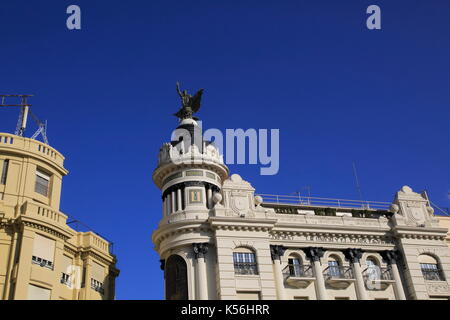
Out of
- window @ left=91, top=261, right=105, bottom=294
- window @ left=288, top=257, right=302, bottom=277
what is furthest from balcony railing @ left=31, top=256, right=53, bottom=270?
window @ left=288, top=257, right=302, bottom=277

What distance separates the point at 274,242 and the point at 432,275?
43.2ft

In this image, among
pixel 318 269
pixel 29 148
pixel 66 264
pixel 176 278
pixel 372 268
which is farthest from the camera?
pixel 372 268

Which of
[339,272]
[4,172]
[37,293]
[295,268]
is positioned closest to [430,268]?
[339,272]

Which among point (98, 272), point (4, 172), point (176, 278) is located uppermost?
point (4, 172)

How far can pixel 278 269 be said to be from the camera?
3972cm

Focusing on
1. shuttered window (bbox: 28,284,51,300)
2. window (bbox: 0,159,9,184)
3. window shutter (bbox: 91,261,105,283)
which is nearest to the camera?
shuttered window (bbox: 28,284,51,300)

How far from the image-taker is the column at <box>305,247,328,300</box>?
130 ft

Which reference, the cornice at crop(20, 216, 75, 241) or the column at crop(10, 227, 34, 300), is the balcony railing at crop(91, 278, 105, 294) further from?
the column at crop(10, 227, 34, 300)

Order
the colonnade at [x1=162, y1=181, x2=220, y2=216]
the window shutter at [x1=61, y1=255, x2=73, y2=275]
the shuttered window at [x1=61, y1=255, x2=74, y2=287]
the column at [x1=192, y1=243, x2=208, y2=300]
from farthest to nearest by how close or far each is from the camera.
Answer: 1. the colonnade at [x1=162, y1=181, x2=220, y2=216]
2. the column at [x1=192, y1=243, x2=208, y2=300]
3. the window shutter at [x1=61, y1=255, x2=73, y2=275]
4. the shuttered window at [x1=61, y1=255, x2=74, y2=287]

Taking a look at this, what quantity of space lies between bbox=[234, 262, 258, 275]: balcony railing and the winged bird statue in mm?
15133

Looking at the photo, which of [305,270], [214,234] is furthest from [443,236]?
[214,234]

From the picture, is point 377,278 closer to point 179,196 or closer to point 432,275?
point 432,275

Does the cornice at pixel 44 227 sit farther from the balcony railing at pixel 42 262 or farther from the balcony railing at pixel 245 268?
the balcony railing at pixel 245 268

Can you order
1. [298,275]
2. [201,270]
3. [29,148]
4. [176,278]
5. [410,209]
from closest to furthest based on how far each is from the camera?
1. [29,148]
2. [201,270]
3. [176,278]
4. [298,275]
5. [410,209]
